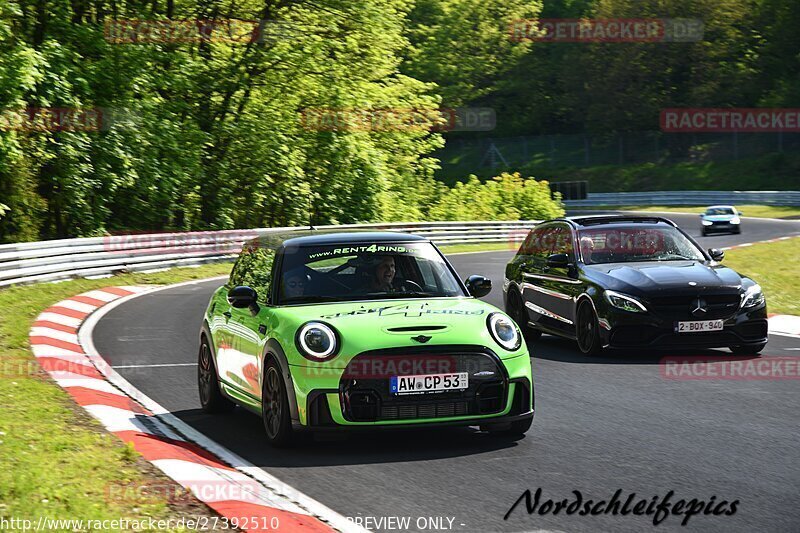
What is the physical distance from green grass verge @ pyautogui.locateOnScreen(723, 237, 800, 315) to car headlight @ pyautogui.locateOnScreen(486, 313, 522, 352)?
10402 millimetres

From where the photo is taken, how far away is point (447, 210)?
4709cm

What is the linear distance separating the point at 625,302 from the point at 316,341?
557 cm

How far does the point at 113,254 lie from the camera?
26828 millimetres

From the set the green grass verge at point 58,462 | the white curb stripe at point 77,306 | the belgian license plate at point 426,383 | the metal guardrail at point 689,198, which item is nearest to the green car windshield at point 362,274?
the belgian license plate at point 426,383

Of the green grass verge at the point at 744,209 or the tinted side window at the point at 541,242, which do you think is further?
the green grass verge at the point at 744,209

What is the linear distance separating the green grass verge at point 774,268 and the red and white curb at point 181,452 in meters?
10.4

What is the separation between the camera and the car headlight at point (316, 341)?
8258 millimetres

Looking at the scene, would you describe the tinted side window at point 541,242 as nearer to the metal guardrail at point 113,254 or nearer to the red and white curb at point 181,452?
the metal guardrail at point 113,254

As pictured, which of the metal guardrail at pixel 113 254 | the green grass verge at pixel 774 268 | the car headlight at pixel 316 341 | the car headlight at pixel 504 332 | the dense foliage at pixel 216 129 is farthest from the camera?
the dense foliage at pixel 216 129

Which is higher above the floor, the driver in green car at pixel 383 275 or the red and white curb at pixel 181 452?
the driver in green car at pixel 383 275

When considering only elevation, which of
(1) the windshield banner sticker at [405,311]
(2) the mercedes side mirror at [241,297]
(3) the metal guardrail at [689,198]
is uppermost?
(2) the mercedes side mirror at [241,297]

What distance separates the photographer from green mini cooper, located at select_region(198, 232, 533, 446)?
324 inches
